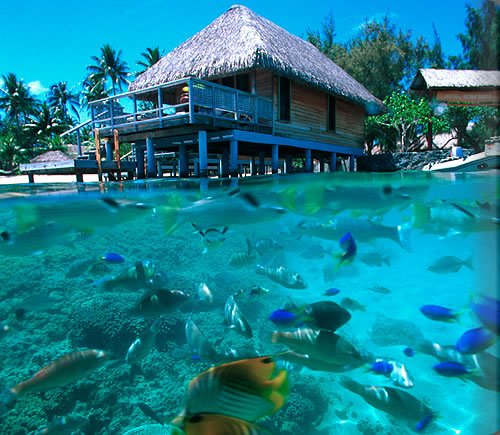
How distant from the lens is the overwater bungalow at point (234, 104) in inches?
403

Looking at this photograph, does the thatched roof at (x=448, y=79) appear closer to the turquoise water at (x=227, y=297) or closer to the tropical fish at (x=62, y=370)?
the turquoise water at (x=227, y=297)

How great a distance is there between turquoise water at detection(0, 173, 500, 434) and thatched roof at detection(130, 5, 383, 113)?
18.6 feet

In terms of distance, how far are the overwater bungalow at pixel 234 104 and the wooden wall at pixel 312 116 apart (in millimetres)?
39

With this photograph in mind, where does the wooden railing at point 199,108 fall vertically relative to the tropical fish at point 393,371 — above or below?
above

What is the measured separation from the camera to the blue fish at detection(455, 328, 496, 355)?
178 cm

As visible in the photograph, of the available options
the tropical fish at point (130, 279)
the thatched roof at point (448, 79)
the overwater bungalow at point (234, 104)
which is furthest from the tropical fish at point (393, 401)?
the thatched roof at point (448, 79)

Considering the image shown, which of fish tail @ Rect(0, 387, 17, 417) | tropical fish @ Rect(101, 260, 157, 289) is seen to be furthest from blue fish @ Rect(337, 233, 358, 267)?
fish tail @ Rect(0, 387, 17, 417)

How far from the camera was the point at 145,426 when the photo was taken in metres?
3.38

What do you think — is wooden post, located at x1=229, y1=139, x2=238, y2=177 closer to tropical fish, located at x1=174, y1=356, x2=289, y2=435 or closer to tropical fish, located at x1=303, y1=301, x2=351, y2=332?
tropical fish, located at x1=303, y1=301, x2=351, y2=332

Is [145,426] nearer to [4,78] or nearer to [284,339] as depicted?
[284,339]

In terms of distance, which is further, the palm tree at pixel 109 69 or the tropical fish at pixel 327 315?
the palm tree at pixel 109 69

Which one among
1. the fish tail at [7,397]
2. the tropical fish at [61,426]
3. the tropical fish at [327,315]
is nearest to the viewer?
the tropical fish at [327,315]

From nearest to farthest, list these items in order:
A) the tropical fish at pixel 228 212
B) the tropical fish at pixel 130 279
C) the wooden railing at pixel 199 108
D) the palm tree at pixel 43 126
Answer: the tropical fish at pixel 130 279 → the tropical fish at pixel 228 212 → the wooden railing at pixel 199 108 → the palm tree at pixel 43 126

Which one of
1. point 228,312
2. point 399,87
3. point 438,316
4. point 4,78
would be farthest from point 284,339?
point 4,78
